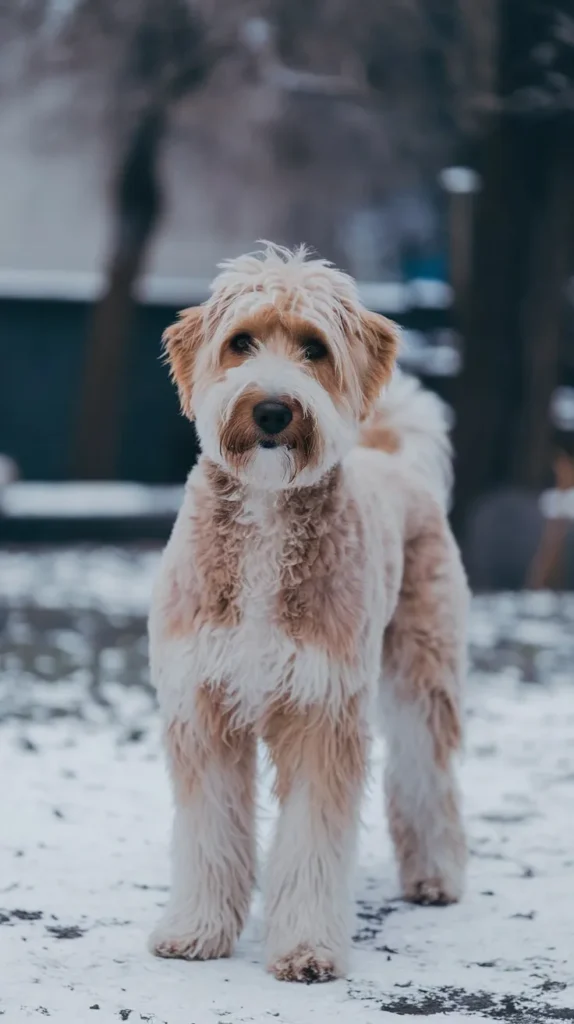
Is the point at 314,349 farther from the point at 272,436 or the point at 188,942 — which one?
the point at 188,942

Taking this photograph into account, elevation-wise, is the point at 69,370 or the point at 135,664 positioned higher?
the point at 69,370

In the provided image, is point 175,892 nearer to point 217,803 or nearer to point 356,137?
point 217,803

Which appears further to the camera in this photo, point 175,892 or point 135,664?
point 135,664

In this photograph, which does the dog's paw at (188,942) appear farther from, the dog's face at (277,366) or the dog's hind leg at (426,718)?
the dog's face at (277,366)

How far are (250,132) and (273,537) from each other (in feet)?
45.9

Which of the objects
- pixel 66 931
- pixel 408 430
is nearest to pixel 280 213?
pixel 408 430

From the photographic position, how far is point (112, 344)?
18.5 metres

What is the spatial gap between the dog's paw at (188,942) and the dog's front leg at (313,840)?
6.3 inches

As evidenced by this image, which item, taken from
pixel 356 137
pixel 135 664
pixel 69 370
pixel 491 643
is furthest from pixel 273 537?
pixel 69 370

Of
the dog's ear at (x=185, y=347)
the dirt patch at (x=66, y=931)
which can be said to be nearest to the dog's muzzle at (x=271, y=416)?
the dog's ear at (x=185, y=347)

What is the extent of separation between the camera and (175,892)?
447 centimetres

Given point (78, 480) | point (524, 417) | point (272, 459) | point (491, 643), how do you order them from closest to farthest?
1. point (272, 459)
2. point (491, 643)
3. point (524, 417)
4. point (78, 480)

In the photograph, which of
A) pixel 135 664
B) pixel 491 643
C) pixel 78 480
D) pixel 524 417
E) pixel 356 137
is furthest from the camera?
pixel 78 480

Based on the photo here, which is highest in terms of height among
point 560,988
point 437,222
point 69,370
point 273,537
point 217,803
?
point 437,222
